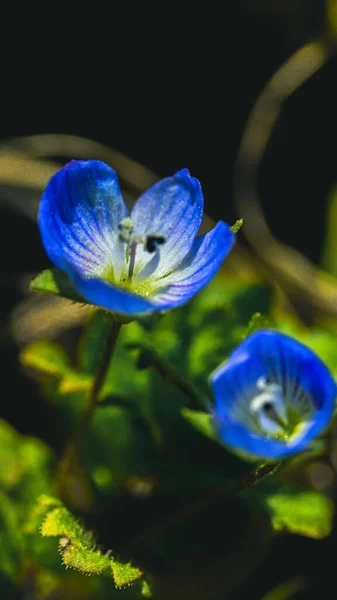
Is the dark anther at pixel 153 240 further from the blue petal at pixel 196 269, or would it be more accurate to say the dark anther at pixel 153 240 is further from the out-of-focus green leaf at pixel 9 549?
the out-of-focus green leaf at pixel 9 549

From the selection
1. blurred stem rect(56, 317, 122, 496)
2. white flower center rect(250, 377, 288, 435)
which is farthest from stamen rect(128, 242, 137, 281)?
white flower center rect(250, 377, 288, 435)

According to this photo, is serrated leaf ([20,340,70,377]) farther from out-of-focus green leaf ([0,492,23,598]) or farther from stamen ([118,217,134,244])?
stamen ([118,217,134,244])

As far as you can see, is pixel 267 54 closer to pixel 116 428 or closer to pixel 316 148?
pixel 316 148

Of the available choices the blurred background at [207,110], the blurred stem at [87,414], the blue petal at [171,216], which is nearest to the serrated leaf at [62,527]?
the blurred stem at [87,414]

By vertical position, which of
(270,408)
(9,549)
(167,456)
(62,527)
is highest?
(270,408)

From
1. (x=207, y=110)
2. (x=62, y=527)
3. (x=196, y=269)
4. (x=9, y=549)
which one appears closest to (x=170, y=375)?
(x=196, y=269)

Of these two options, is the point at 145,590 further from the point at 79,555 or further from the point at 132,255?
the point at 132,255
